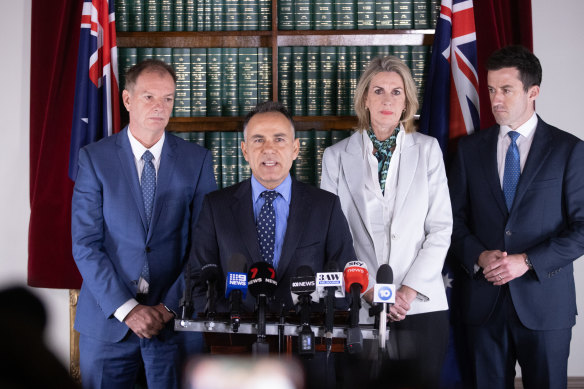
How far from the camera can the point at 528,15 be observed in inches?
142

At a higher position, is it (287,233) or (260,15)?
(260,15)

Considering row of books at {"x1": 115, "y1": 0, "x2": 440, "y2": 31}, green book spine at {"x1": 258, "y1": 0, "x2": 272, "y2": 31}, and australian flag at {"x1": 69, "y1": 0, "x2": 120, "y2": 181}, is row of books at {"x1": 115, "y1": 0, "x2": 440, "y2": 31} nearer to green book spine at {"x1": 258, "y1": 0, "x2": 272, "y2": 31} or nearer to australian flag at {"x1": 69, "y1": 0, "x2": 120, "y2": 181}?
green book spine at {"x1": 258, "y1": 0, "x2": 272, "y2": 31}

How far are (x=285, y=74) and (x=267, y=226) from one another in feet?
5.03

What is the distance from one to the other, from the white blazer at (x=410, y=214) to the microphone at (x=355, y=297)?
3.37 feet

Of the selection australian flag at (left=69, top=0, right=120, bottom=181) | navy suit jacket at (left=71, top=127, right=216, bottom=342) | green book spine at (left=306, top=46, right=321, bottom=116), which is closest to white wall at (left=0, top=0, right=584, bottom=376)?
australian flag at (left=69, top=0, right=120, bottom=181)

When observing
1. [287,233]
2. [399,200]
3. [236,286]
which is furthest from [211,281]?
[399,200]

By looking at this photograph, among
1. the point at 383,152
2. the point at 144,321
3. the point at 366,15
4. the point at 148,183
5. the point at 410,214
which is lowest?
the point at 144,321

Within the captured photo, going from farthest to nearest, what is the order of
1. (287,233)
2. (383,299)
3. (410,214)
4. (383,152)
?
1. (383,152)
2. (410,214)
3. (287,233)
4. (383,299)

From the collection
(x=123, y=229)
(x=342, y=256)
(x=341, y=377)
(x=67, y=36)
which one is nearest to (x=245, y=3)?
(x=67, y=36)

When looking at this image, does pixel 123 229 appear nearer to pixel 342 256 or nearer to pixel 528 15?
pixel 342 256

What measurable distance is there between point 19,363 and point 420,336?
2140mm

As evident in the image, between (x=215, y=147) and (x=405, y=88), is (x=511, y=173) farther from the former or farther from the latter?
(x=215, y=147)

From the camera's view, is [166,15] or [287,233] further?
[166,15]

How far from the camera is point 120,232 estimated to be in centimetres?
275
